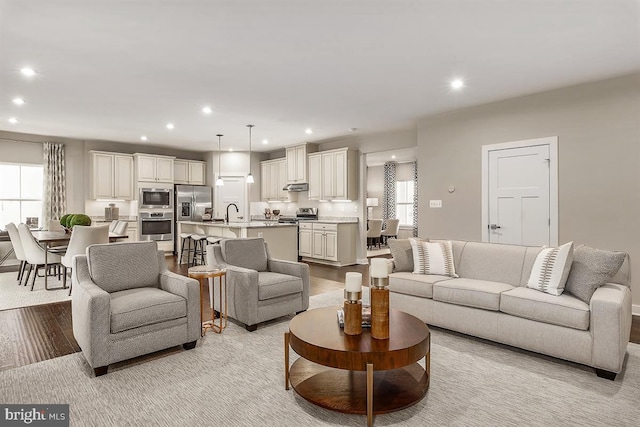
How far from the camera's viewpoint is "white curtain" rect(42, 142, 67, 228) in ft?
25.1

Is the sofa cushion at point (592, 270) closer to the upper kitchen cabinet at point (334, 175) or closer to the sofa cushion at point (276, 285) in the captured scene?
the sofa cushion at point (276, 285)

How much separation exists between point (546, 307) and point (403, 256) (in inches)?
58.2

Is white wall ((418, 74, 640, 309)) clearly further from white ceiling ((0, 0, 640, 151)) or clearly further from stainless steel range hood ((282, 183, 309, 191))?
stainless steel range hood ((282, 183, 309, 191))

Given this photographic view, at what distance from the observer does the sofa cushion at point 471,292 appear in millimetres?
3193

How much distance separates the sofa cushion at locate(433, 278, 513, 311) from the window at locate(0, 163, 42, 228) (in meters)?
8.10

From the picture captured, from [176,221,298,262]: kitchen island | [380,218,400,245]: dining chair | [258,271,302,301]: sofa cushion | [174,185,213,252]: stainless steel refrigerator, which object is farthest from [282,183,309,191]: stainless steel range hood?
[258,271,302,301]: sofa cushion

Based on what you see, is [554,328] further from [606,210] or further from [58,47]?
[58,47]

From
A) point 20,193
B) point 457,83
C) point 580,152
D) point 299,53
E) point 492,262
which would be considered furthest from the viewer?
point 20,193

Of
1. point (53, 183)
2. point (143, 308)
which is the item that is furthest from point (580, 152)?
point (53, 183)

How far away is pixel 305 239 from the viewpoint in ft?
27.3

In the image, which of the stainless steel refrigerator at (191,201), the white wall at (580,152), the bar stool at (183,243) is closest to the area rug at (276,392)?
the white wall at (580,152)

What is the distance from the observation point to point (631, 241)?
4164mm

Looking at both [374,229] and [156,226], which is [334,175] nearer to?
[374,229]

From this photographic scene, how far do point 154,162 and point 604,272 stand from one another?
28.4ft
